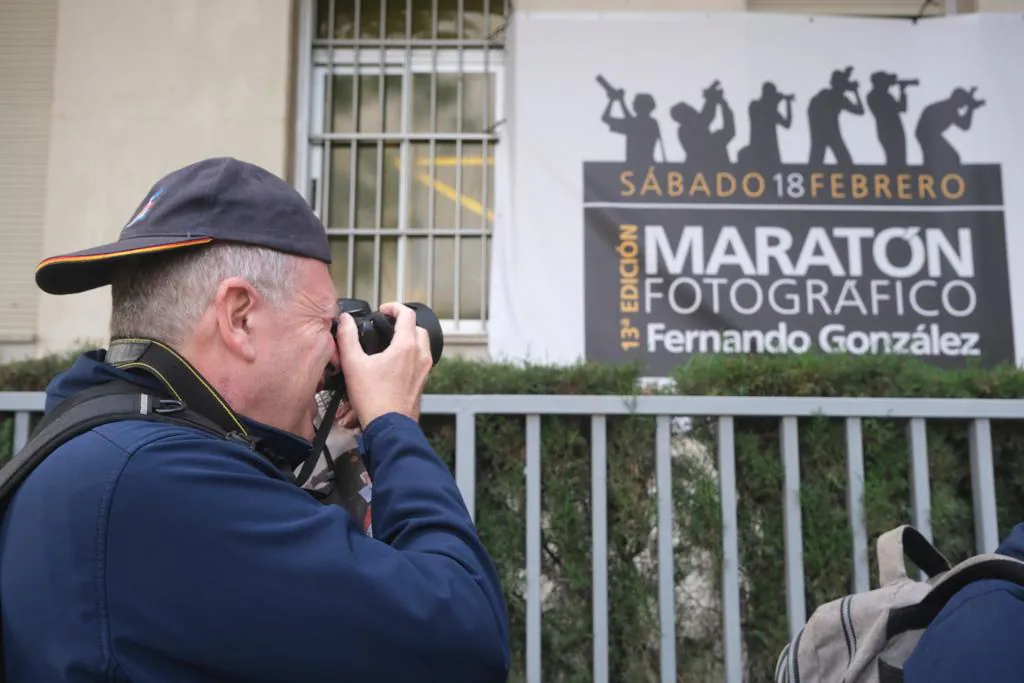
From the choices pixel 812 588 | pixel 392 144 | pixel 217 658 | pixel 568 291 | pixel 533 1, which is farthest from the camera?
pixel 392 144

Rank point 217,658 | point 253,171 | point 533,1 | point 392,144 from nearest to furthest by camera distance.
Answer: point 217,658, point 253,171, point 533,1, point 392,144

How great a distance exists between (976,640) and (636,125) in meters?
3.62

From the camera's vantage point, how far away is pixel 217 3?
Result: 523 centimetres

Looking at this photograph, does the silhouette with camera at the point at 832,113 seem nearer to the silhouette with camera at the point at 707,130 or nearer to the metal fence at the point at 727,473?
the silhouette with camera at the point at 707,130

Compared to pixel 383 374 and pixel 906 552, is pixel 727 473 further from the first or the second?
pixel 383 374

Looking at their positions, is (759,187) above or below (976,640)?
above

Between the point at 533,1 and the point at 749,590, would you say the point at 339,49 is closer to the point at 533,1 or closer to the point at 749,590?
the point at 533,1

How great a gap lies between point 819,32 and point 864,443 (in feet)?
10.2

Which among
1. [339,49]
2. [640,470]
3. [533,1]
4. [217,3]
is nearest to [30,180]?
[217,3]

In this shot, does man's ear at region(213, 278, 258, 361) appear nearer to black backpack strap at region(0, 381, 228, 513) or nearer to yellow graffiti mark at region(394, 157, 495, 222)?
black backpack strap at region(0, 381, 228, 513)

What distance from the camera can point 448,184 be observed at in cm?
550

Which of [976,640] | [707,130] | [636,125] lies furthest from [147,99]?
[976,640]

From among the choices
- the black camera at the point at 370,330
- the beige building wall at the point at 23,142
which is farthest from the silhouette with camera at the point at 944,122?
the beige building wall at the point at 23,142

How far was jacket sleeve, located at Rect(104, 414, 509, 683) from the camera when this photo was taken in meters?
0.97
